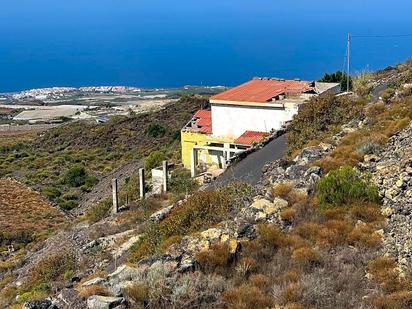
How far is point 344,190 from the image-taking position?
1001cm

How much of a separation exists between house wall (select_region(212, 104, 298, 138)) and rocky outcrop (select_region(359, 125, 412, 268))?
1063 centimetres

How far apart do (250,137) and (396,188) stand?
13.0 m

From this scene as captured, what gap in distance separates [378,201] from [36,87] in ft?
545

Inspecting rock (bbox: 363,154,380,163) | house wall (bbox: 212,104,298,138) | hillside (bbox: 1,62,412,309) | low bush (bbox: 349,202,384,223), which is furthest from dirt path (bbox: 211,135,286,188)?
low bush (bbox: 349,202,384,223)

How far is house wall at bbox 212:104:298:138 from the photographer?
23344 mm

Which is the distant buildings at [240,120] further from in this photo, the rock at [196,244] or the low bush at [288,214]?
the rock at [196,244]

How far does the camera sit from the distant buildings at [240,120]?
2305cm

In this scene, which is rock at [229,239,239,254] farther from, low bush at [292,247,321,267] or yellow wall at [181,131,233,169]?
yellow wall at [181,131,233,169]

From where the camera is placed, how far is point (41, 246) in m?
18.0

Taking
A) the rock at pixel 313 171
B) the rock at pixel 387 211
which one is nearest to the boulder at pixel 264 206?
the rock at pixel 313 171

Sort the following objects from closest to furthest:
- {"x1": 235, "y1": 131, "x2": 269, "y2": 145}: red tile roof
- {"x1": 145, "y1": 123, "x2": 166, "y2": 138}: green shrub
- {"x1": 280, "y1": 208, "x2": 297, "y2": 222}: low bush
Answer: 1. {"x1": 280, "y1": 208, "x2": 297, "y2": 222}: low bush
2. {"x1": 235, "y1": 131, "x2": 269, "y2": 145}: red tile roof
3. {"x1": 145, "y1": 123, "x2": 166, "y2": 138}: green shrub

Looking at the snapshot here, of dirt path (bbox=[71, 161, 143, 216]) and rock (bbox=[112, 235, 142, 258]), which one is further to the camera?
dirt path (bbox=[71, 161, 143, 216])

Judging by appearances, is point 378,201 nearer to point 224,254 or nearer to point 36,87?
point 224,254

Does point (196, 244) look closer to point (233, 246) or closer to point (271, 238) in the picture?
point (233, 246)
